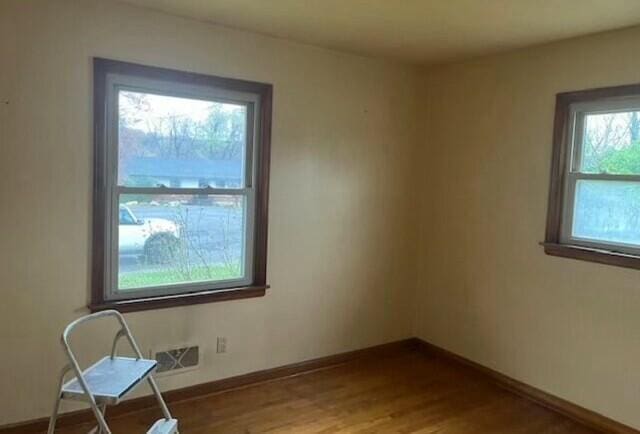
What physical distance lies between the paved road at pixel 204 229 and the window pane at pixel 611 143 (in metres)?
2.23

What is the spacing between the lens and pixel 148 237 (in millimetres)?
3102

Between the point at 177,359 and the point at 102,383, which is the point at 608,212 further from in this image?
the point at 102,383

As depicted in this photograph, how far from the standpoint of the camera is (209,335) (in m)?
3.30

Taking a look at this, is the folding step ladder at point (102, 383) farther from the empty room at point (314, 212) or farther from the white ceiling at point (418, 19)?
the white ceiling at point (418, 19)

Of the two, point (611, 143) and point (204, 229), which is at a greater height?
point (611, 143)

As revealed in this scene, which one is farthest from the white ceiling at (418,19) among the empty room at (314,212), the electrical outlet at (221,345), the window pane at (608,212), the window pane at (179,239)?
the electrical outlet at (221,345)

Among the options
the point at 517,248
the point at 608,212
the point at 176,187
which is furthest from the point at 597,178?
the point at 176,187

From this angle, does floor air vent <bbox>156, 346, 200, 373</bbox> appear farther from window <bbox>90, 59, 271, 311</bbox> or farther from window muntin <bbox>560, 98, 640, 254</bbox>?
window muntin <bbox>560, 98, 640, 254</bbox>

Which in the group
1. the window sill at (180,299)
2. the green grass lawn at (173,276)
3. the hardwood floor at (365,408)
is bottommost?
the hardwood floor at (365,408)

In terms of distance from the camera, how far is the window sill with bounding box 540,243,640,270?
293cm

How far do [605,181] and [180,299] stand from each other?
8.66 ft

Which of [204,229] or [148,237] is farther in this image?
[204,229]

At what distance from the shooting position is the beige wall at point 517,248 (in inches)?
119

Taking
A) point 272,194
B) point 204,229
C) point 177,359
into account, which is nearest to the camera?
point 177,359
